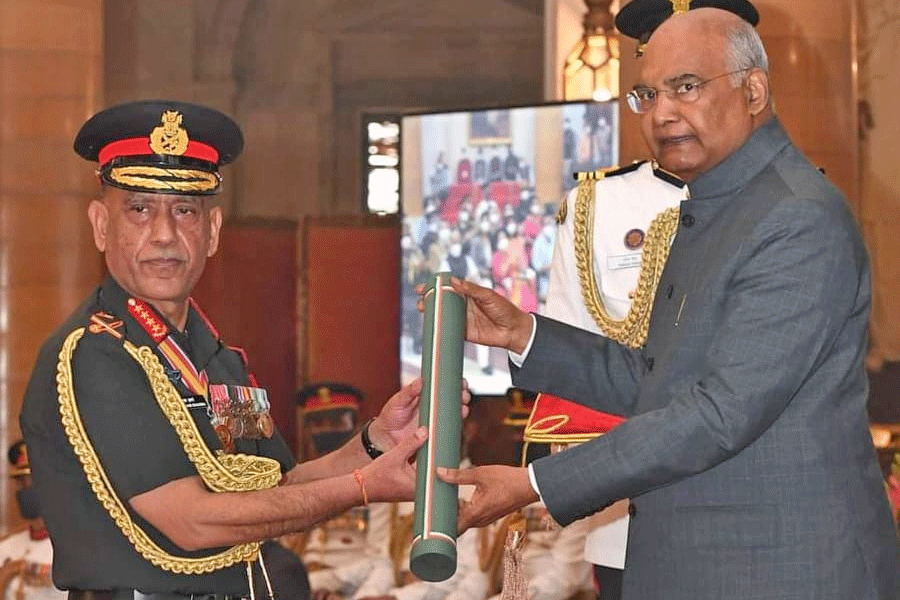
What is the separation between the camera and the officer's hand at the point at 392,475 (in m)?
3.31

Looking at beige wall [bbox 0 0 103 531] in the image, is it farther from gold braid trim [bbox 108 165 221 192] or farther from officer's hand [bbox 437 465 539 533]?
officer's hand [bbox 437 465 539 533]

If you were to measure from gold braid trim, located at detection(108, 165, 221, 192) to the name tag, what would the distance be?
1.12 meters

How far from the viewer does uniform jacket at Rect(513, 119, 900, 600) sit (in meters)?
2.83

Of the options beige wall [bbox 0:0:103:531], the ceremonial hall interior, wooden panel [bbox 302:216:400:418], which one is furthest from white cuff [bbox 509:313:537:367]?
wooden panel [bbox 302:216:400:418]

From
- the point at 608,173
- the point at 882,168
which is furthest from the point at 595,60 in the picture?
the point at 608,173

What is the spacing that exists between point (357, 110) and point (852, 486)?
11175 mm

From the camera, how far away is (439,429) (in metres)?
3.11

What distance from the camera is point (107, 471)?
3156mm

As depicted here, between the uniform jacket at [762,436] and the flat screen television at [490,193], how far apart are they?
241 inches

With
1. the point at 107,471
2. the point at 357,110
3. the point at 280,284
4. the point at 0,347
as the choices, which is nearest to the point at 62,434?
the point at 107,471

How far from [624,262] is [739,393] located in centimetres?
132

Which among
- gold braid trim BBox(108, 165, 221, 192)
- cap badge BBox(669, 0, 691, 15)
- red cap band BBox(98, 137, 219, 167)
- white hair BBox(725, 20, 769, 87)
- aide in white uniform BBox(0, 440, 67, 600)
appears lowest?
aide in white uniform BBox(0, 440, 67, 600)

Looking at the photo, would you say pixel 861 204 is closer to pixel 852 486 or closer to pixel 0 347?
pixel 852 486

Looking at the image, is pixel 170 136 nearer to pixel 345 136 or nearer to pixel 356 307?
pixel 356 307
